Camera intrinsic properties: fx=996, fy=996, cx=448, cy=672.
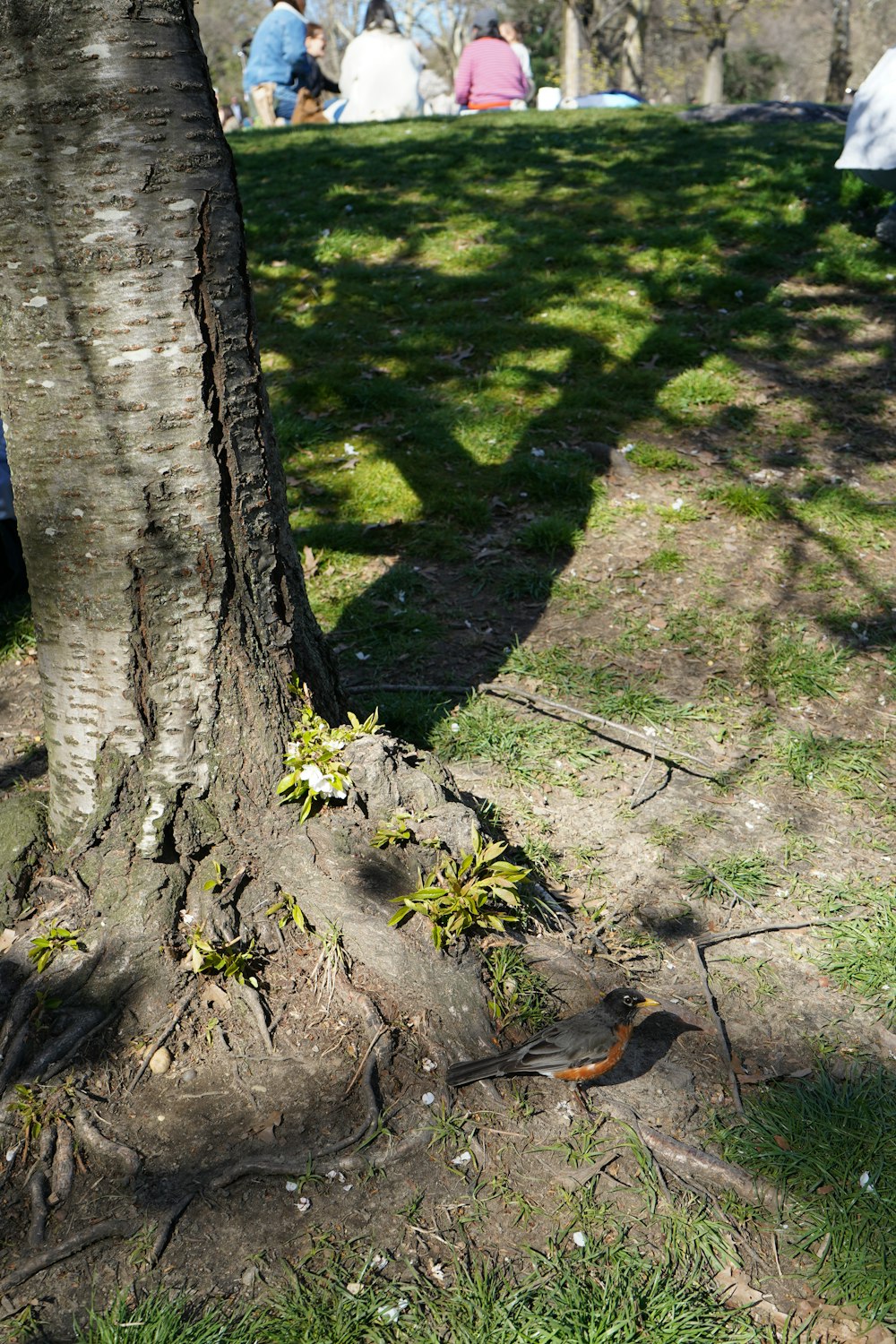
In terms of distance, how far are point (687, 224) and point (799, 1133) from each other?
870 cm

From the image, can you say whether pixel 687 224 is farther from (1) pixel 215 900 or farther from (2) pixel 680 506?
(1) pixel 215 900

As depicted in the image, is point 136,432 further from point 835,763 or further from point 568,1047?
point 835,763

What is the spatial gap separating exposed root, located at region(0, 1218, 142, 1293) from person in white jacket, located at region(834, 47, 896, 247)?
8788 millimetres

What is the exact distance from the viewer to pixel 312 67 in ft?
49.5

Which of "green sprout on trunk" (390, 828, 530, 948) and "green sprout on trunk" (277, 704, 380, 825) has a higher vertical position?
"green sprout on trunk" (277, 704, 380, 825)

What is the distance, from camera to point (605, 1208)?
99.1 inches

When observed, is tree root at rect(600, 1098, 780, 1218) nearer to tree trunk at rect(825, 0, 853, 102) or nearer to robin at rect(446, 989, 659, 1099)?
robin at rect(446, 989, 659, 1099)

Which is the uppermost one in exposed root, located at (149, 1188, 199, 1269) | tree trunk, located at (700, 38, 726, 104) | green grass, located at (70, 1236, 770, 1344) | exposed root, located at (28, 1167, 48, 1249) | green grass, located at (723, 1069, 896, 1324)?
tree trunk, located at (700, 38, 726, 104)

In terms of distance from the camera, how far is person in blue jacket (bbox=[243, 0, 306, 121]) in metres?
13.8

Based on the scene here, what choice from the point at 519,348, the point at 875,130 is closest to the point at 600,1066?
the point at 519,348

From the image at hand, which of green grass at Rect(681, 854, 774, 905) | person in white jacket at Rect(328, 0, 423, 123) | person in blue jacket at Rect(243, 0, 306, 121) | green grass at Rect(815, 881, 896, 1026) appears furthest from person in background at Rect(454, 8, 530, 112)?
green grass at Rect(815, 881, 896, 1026)

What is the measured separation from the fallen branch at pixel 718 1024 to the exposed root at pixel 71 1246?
1639 millimetres

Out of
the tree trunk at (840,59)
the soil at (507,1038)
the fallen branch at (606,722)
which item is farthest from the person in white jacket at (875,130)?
the tree trunk at (840,59)

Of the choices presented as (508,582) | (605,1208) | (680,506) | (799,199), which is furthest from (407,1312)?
(799,199)
